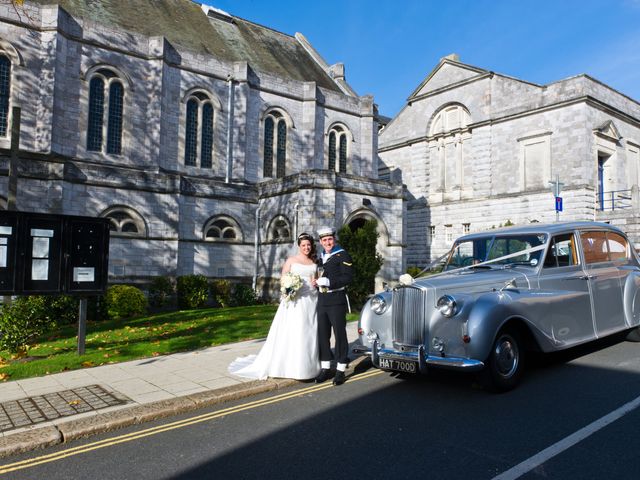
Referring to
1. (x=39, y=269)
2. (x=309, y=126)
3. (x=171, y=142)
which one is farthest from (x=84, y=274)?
(x=309, y=126)

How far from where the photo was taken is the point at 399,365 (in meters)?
5.79

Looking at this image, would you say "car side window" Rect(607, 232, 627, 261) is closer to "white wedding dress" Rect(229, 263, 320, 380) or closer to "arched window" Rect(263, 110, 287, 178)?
"white wedding dress" Rect(229, 263, 320, 380)

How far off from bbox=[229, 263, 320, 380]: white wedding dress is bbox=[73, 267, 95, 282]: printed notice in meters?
3.81

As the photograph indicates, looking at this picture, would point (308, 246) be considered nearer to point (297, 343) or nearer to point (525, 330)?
point (297, 343)

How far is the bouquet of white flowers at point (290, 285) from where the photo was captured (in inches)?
261

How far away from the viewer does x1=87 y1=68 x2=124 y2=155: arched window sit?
2141cm

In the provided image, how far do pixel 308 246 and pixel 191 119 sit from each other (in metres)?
19.4

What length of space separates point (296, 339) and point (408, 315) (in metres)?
1.72

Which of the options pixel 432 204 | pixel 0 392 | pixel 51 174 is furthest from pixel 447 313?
pixel 432 204

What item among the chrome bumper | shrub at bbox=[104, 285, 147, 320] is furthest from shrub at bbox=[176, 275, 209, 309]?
the chrome bumper

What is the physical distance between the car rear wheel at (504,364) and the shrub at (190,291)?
1600cm

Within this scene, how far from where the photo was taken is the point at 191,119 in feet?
78.7

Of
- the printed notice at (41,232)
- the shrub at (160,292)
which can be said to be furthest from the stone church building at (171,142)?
the printed notice at (41,232)

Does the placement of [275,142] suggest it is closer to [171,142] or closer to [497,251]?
[171,142]
